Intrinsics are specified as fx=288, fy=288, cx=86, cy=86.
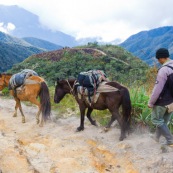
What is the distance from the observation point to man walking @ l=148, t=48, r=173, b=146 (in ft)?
15.5

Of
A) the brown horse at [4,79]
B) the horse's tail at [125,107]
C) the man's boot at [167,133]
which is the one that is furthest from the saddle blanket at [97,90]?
the brown horse at [4,79]

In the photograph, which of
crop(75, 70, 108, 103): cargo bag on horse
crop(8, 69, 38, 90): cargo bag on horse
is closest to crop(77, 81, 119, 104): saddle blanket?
crop(75, 70, 108, 103): cargo bag on horse

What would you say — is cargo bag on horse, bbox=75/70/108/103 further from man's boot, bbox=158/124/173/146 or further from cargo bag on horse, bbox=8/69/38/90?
cargo bag on horse, bbox=8/69/38/90

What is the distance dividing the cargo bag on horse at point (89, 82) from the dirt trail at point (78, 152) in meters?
0.95

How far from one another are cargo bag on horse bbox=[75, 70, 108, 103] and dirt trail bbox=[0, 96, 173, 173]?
955mm

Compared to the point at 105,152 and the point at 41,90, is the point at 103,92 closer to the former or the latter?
the point at 105,152

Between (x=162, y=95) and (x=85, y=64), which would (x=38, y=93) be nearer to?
(x=162, y=95)

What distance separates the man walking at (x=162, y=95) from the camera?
4.71 metres

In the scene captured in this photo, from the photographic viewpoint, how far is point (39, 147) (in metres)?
5.53

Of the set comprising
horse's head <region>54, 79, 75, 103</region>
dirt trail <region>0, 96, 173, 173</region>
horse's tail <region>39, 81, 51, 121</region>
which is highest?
horse's head <region>54, 79, 75, 103</region>

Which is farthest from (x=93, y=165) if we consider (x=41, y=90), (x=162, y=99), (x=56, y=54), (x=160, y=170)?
(x=56, y=54)

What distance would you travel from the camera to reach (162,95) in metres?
4.86

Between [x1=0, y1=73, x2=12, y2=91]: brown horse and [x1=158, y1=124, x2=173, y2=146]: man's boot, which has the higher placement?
[x1=0, y1=73, x2=12, y2=91]: brown horse

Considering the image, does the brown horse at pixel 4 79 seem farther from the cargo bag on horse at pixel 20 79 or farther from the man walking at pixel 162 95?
the man walking at pixel 162 95
